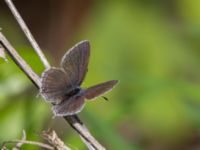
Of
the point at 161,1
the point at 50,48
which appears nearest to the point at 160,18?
the point at 161,1

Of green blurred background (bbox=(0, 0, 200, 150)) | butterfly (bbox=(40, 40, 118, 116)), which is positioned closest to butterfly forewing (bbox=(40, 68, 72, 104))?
butterfly (bbox=(40, 40, 118, 116))

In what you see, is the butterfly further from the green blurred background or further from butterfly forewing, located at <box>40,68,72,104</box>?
the green blurred background

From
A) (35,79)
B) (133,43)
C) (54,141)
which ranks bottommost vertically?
(133,43)

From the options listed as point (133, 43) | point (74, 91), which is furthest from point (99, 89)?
point (133, 43)

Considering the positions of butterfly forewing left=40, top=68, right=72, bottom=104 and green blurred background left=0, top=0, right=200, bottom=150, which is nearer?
butterfly forewing left=40, top=68, right=72, bottom=104

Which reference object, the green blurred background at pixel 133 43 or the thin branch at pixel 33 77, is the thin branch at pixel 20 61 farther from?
the green blurred background at pixel 133 43

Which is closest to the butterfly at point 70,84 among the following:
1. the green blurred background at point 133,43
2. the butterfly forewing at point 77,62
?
the butterfly forewing at point 77,62

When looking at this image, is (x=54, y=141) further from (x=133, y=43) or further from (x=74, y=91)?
(x=133, y=43)
